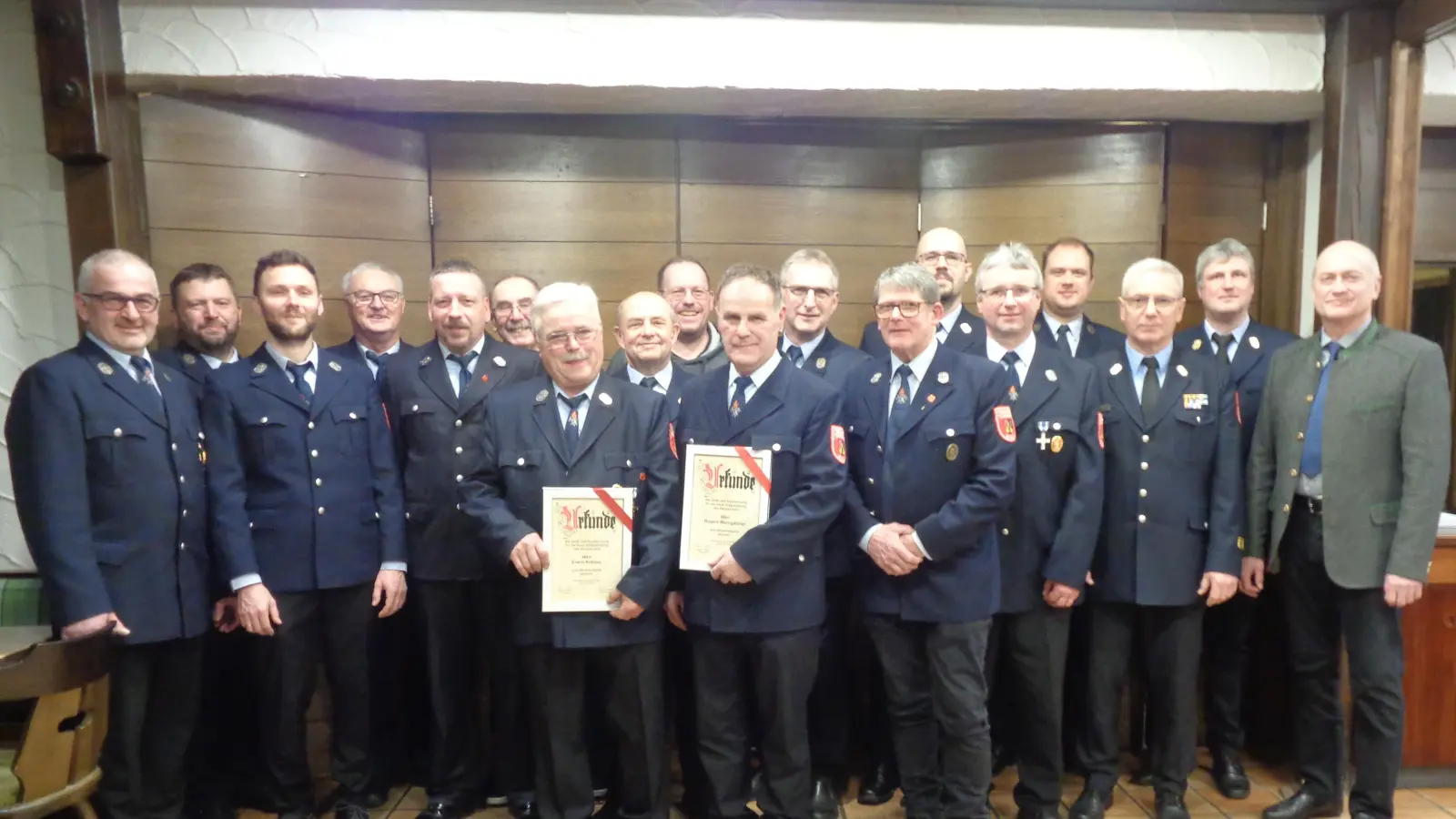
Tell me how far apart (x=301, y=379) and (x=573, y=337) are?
1020 millimetres

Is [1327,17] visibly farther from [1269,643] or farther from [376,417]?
[376,417]

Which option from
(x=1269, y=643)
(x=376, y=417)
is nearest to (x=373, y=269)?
(x=376, y=417)

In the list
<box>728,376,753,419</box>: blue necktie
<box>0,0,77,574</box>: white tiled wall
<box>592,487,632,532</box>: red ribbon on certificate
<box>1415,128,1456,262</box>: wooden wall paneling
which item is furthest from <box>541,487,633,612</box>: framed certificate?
<box>1415,128,1456,262</box>: wooden wall paneling

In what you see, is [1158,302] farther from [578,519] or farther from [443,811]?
[443,811]

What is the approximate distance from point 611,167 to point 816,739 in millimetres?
2635

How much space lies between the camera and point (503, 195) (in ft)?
12.9

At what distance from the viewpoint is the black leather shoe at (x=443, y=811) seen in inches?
112

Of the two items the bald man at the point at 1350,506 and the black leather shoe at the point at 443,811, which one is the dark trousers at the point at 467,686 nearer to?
the black leather shoe at the point at 443,811

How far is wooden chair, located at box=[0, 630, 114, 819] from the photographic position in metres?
2.23

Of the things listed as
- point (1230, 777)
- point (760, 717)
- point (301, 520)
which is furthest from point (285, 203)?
point (1230, 777)

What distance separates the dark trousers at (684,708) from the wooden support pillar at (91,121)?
2510 millimetres

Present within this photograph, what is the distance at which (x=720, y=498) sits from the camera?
2.39 m

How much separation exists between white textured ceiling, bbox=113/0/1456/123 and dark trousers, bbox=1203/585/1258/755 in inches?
81.5

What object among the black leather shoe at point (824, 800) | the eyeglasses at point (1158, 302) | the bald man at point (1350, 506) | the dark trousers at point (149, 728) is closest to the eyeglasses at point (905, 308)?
the eyeglasses at point (1158, 302)
